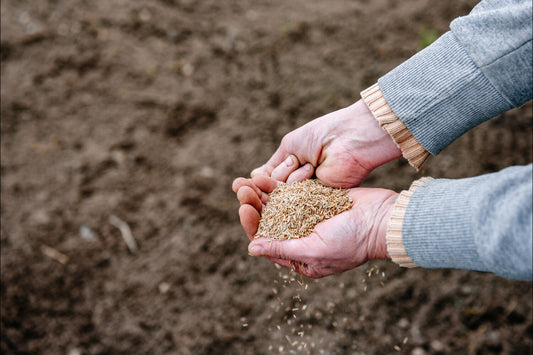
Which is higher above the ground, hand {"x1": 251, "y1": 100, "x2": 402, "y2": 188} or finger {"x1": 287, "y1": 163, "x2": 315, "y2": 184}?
hand {"x1": 251, "y1": 100, "x2": 402, "y2": 188}

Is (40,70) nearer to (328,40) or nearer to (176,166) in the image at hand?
(176,166)

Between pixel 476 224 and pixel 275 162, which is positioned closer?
pixel 476 224

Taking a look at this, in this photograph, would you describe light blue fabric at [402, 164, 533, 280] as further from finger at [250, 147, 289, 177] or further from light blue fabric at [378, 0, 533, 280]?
finger at [250, 147, 289, 177]

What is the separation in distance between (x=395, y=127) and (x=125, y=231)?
1869 millimetres

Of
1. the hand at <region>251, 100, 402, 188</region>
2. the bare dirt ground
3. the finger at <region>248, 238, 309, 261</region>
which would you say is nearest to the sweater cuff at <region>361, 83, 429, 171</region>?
the hand at <region>251, 100, 402, 188</region>

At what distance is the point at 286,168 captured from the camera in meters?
2.05

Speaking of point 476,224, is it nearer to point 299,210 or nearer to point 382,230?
point 382,230

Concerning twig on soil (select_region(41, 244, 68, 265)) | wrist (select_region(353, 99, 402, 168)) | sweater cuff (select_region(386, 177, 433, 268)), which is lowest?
twig on soil (select_region(41, 244, 68, 265))

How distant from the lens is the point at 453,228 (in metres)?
1.34

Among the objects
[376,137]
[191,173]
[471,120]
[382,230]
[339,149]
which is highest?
[471,120]

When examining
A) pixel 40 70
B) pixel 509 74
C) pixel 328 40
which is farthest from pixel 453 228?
pixel 40 70

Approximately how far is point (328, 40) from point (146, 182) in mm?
1831

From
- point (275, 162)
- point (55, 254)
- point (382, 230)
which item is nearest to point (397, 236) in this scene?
point (382, 230)

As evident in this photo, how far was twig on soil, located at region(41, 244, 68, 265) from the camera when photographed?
2.62 metres
